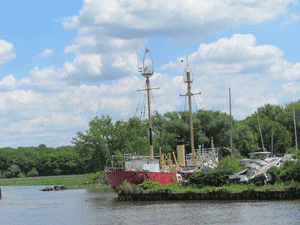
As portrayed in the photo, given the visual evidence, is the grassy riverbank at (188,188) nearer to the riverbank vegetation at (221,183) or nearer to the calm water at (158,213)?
the riverbank vegetation at (221,183)

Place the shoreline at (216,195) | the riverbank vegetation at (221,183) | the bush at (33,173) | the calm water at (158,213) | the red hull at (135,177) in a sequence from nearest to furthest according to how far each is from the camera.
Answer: the calm water at (158,213) → the shoreline at (216,195) → the riverbank vegetation at (221,183) → the red hull at (135,177) → the bush at (33,173)

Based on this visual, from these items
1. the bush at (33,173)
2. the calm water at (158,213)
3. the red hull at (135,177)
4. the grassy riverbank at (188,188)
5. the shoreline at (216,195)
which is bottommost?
the calm water at (158,213)

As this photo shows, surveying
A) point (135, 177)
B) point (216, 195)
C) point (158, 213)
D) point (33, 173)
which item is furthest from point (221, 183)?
point (33, 173)

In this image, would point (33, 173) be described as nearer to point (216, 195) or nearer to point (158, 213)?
point (216, 195)

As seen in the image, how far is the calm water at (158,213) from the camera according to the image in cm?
3578

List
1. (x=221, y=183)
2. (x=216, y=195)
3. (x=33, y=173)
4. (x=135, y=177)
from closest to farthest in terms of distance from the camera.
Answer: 1. (x=216, y=195)
2. (x=221, y=183)
3. (x=135, y=177)
4. (x=33, y=173)

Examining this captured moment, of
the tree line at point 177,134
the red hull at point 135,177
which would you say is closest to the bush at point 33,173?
the tree line at point 177,134

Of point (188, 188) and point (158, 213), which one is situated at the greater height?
point (188, 188)

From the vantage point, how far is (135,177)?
55.0 metres

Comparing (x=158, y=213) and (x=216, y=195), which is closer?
(x=158, y=213)

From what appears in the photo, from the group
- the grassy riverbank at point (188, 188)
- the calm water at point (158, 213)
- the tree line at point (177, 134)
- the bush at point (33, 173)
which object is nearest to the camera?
the calm water at point (158, 213)

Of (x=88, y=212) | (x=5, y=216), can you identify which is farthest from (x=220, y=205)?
(x=5, y=216)

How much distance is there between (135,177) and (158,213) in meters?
14.0

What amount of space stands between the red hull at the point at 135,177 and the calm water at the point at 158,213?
3.47 meters
